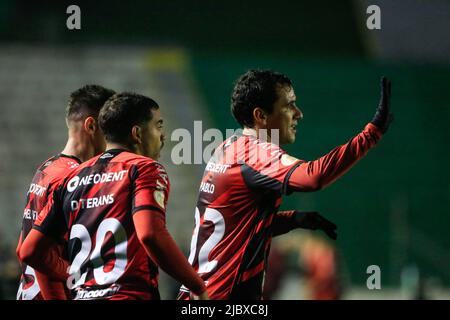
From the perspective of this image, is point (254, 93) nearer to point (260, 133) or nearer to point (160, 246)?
point (260, 133)

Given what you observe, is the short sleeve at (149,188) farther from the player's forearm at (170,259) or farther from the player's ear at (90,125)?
the player's ear at (90,125)

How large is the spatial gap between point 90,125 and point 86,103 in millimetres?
171

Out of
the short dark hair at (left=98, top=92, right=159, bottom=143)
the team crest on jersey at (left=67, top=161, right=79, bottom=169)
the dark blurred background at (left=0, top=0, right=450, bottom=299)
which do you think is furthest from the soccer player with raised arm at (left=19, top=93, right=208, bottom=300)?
the dark blurred background at (left=0, top=0, right=450, bottom=299)

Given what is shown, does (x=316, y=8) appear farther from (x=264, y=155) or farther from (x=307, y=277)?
(x=264, y=155)

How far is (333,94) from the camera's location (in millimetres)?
22938

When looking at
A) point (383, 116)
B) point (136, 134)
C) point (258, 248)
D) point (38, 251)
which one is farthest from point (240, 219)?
point (38, 251)

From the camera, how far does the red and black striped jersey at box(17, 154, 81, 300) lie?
5.86 m

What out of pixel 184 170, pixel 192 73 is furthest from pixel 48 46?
pixel 184 170

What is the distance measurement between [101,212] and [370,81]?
19.0 m

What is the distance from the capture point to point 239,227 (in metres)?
5.31

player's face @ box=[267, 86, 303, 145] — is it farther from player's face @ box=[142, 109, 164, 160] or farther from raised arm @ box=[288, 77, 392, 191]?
player's face @ box=[142, 109, 164, 160]

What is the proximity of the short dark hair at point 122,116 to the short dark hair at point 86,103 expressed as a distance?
2.87 ft

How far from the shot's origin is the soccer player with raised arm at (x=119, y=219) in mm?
4617

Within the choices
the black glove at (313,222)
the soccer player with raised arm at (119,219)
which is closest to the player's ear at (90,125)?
the soccer player with raised arm at (119,219)
